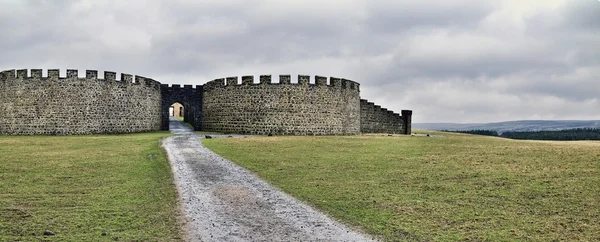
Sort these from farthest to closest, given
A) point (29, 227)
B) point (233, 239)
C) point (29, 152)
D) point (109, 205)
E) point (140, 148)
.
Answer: point (140, 148) < point (29, 152) < point (109, 205) < point (29, 227) < point (233, 239)

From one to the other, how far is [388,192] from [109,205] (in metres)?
6.16

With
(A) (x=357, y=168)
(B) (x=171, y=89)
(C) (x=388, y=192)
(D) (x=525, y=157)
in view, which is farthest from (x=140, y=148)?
(B) (x=171, y=89)

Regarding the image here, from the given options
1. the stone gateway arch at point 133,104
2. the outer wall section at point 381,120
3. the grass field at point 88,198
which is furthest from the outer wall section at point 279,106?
the grass field at point 88,198

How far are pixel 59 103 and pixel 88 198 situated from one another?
79.3ft

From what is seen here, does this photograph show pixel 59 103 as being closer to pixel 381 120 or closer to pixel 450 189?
pixel 381 120

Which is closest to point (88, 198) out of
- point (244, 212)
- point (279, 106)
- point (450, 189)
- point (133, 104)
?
point (244, 212)

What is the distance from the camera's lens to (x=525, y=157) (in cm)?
1557

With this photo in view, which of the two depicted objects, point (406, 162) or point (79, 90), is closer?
point (406, 162)

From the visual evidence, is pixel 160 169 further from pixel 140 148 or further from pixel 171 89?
pixel 171 89

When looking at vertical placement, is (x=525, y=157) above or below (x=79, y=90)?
below

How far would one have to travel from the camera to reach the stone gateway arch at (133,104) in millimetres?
29688

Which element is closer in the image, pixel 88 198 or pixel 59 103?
pixel 88 198

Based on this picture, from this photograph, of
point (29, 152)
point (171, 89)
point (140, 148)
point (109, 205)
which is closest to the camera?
point (109, 205)

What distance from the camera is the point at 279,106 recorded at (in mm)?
30203
